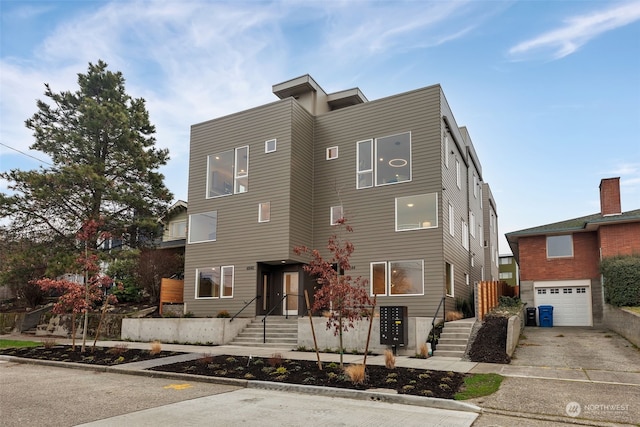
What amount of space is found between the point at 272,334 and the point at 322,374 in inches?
273

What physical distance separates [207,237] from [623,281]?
16719mm

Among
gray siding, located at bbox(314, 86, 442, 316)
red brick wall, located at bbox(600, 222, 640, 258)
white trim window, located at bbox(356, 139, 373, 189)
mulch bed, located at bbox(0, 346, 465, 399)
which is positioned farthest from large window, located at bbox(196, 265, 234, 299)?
red brick wall, located at bbox(600, 222, 640, 258)

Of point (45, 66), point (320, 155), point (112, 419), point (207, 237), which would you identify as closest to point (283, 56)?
point (320, 155)

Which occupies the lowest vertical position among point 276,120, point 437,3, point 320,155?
point 320,155

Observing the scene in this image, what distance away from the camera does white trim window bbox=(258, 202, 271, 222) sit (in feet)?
62.0

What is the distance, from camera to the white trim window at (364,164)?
1877 cm

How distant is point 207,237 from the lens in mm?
20531

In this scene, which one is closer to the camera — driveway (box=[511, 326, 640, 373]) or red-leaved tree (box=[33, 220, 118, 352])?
driveway (box=[511, 326, 640, 373])

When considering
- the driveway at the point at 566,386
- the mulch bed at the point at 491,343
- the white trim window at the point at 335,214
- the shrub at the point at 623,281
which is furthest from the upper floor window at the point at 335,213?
the shrub at the point at 623,281

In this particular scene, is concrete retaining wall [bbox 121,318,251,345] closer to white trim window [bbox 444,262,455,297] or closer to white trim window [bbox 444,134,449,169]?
white trim window [bbox 444,262,455,297]

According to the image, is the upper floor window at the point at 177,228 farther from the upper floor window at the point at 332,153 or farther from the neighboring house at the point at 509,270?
the neighboring house at the point at 509,270

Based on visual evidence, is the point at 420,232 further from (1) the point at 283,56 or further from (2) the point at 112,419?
(2) the point at 112,419

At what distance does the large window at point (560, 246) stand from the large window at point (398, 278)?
8.91m

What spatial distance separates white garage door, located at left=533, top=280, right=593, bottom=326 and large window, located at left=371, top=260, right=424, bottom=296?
8332mm
